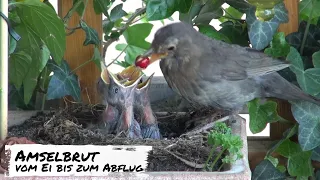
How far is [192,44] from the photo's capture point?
1.74 metres

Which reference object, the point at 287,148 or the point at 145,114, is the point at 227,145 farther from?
the point at 287,148

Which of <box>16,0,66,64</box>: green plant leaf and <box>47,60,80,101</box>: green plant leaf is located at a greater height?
<box>16,0,66,64</box>: green plant leaf

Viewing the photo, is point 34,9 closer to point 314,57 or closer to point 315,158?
point 314,57

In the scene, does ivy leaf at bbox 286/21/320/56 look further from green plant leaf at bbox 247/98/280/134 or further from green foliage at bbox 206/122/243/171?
green foliage at bbox 206/122/243/171

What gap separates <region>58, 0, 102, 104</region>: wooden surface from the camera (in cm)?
201

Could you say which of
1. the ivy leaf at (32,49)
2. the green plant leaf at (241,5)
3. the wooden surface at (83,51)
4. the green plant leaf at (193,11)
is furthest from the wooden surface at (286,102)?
the ivy leaf at (32,49)

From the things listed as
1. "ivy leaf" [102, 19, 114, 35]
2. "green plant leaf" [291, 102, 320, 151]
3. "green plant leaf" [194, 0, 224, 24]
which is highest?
"green plant leaf" [194, 0, 224, 24]

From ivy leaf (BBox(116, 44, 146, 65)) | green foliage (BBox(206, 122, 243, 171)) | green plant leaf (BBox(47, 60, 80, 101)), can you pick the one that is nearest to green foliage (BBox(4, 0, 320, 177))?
green plant leaf (BBox(47, 60, 80, 101))

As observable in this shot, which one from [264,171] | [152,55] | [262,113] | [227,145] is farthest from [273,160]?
[227,145]

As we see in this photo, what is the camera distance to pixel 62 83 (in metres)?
1.91

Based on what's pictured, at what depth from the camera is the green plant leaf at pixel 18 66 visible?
1787 mm

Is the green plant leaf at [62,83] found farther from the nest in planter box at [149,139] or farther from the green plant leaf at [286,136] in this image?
the green plant leaf at [286,136]

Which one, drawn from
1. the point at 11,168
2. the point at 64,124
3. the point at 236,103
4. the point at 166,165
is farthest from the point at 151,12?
the point at 11,168

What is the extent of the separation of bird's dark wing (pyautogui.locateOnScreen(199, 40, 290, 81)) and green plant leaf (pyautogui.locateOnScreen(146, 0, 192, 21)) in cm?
17
